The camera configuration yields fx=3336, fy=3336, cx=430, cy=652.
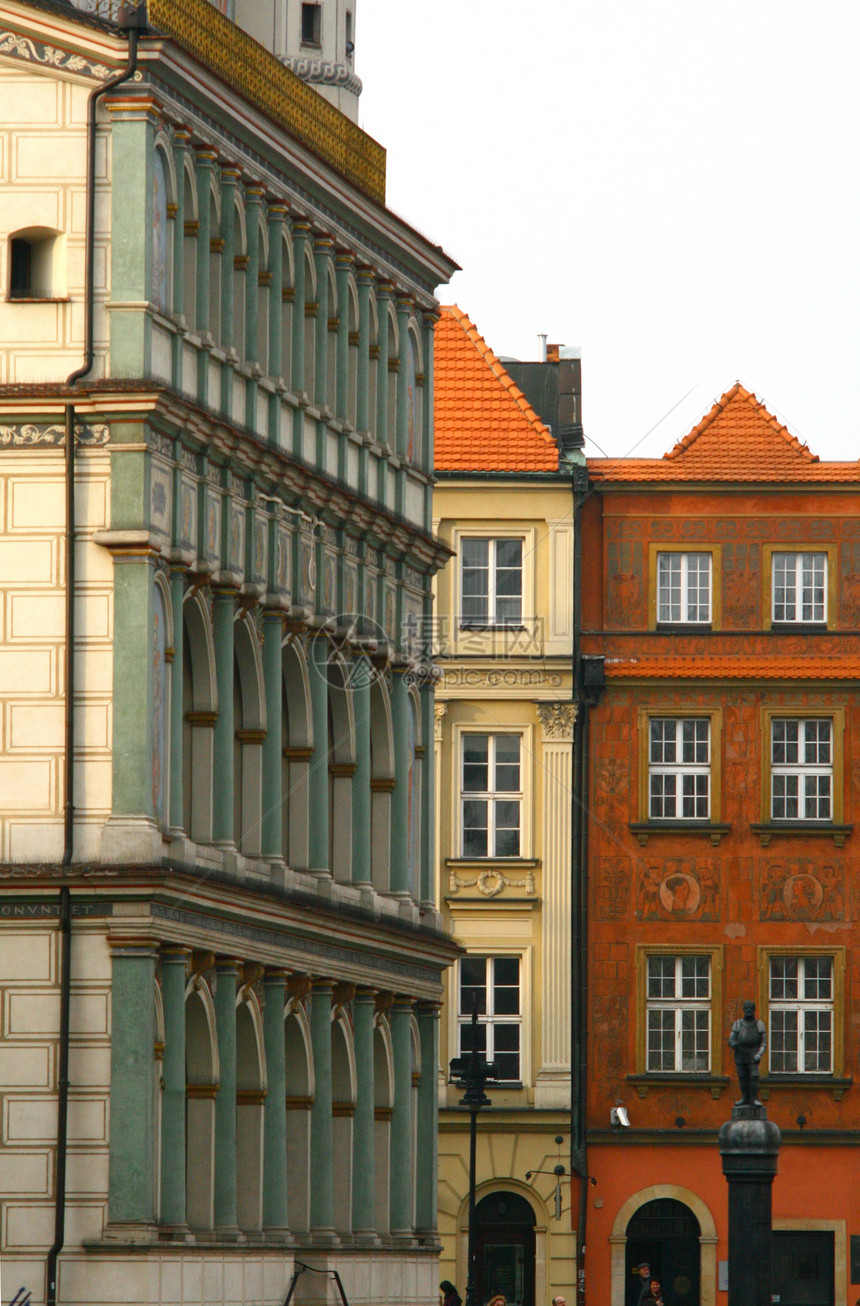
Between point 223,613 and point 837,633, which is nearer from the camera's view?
point 223,613

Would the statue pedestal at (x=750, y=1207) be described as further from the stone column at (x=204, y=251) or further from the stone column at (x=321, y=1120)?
the stone column at (x=204, y=251)

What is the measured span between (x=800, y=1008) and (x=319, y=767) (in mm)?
19197

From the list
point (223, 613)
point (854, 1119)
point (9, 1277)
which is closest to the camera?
point (9, 1277)

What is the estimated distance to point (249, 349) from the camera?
4272 centimetres

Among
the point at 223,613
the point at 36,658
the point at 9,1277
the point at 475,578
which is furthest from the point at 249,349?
the point at 475,578

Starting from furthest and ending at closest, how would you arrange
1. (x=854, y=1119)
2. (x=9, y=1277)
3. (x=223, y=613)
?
1. (x=854, y=1119)
2. (x=223, y=613)
3. (x=9, y=1277)

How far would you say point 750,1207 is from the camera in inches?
1523

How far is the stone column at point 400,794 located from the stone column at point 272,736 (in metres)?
5.59

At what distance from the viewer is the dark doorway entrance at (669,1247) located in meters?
60.6

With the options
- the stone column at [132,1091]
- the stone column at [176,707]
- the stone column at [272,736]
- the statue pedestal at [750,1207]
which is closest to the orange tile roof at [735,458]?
the stone column at [272,736]

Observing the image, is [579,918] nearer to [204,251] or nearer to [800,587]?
[800,587]

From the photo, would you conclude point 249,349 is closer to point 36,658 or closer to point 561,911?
point 36,658

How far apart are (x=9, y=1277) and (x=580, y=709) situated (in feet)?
90.3

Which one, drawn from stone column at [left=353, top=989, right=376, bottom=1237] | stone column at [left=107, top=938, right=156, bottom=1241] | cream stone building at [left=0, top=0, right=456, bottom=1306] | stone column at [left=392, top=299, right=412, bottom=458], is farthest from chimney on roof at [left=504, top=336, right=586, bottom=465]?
stone column at [left=107, top=938, right=156, bottom=1241]
